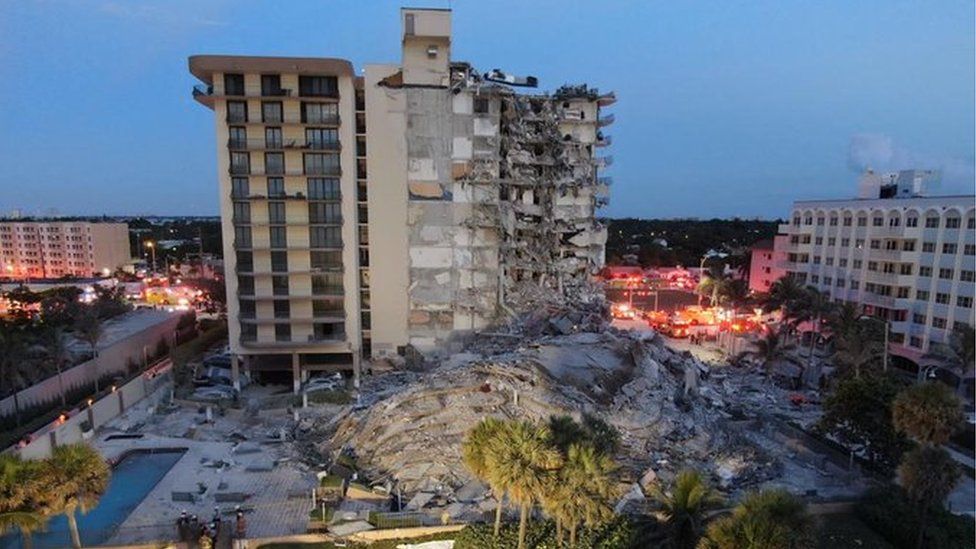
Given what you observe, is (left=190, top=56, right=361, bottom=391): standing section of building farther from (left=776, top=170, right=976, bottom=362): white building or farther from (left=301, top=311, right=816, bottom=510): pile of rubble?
(left=776, top=170, right=976, bottom=362): white building

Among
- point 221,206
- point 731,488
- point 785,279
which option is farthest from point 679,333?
point 221,206

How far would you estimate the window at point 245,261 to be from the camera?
164 ft

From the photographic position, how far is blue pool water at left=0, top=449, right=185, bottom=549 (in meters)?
23.6

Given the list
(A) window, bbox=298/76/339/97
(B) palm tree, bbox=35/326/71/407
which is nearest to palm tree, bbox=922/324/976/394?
(A) window, bbox=298/76/339/97

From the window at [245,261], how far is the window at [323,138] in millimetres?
10794

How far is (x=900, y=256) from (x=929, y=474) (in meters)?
41.4

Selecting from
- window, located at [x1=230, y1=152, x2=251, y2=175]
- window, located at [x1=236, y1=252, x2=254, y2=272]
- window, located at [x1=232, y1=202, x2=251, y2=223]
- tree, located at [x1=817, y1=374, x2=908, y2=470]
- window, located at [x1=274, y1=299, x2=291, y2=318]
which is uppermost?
window, located at [x1=230, y1=152, x2=251, y2=175]

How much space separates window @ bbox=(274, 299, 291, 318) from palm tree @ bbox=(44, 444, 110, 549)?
98.7 feet

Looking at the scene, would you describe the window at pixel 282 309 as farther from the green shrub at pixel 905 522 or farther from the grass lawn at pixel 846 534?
the green shrub at pixel 905 522

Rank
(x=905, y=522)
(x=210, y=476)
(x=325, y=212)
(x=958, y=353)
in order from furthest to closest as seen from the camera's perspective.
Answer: (x=325, y=212) < (x=958, y=353) < (x=210, y=476) < (x=905, y=522)

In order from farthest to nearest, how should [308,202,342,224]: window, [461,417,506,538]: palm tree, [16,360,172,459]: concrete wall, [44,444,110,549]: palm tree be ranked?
[308,202,342,224]: window → [16,360,172,459]: concrete wall → [44,444,110,549]: palm tree → [461,417,506,538]: palm tree

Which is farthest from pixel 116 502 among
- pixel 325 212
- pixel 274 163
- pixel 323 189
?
pixel 274 163

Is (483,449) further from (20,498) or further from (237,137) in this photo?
(237,137)

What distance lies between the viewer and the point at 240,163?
4884cm
